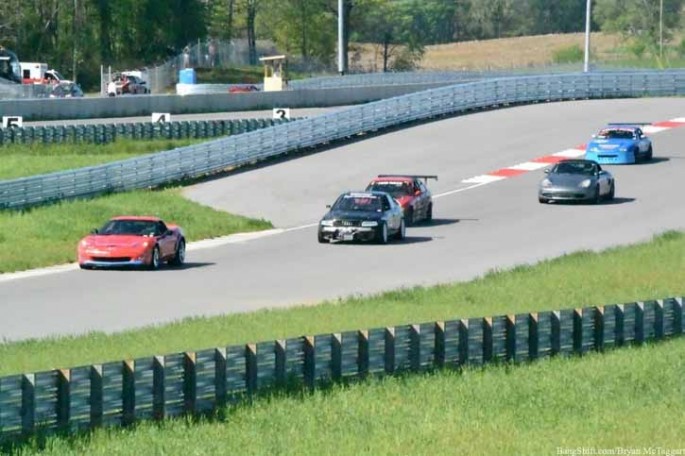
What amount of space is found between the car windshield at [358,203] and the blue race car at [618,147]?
601 inches

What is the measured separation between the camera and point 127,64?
395ft

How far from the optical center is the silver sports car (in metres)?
47.9

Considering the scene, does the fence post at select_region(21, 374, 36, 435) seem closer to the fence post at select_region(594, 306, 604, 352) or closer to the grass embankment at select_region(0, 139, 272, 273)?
the fence post at select_region(594, 306, 604, 352)

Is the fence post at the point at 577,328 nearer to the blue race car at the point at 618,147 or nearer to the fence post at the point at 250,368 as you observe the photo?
the fence post at the point at 250,368

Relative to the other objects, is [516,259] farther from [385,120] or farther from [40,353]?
[385,120]

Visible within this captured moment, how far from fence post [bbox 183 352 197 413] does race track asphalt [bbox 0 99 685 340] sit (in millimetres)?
6758

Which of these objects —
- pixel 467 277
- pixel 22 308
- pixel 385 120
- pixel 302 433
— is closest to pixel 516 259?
pixel 467 277

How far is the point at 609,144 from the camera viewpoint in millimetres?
56125

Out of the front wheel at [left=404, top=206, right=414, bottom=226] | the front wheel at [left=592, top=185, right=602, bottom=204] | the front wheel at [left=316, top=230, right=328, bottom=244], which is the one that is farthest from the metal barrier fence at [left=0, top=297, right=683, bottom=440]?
the front wheel at [left=592, top=185, right=602, bottom=204]


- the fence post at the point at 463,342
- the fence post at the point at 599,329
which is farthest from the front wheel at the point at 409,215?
the fence post at the point at 463,342

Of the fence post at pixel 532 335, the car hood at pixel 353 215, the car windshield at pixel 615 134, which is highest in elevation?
the fence post at pixel 532 335

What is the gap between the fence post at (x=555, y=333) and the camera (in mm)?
26094

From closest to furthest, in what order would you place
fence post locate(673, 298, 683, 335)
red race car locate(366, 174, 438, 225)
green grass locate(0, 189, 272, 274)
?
fence post locate(673, 298, 683, 335) < green grass locate(0, 189, 272, 274) < red race car locate(366, 174, 438, 225)

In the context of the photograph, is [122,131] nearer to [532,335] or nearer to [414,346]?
[532,335]
